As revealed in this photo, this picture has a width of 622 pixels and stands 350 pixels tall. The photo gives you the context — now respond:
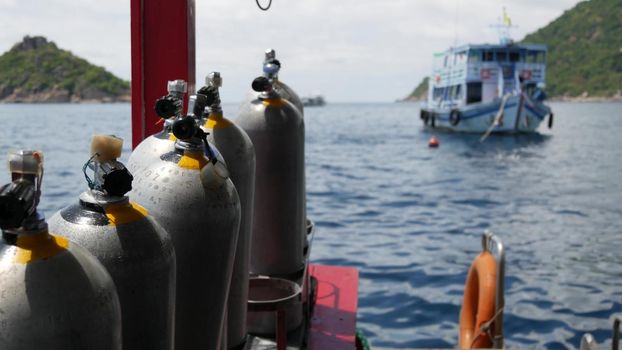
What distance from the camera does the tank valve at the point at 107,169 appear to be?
166 centimetres

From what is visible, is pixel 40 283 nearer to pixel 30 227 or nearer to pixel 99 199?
pixel 30 227

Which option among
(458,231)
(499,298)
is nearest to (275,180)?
(499,298)

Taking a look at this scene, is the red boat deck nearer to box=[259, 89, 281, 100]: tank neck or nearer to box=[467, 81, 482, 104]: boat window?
box=[259, 89, 281, 100]: tank neck

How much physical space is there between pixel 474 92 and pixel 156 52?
43.5 meters

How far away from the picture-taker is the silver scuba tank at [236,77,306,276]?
11.5 feet

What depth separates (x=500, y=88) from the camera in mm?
41969

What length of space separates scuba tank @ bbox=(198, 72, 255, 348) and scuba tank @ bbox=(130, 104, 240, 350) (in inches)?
20.3

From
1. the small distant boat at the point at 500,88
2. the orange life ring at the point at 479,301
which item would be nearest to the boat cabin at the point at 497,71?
Answer: the small distant boat at the point at 500,88

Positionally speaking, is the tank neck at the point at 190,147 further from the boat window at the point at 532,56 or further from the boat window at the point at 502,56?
the boat window at the point at 532,56

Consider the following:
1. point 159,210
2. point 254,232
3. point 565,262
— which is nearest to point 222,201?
point 159,210

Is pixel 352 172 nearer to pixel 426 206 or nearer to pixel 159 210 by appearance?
pixel 426 206

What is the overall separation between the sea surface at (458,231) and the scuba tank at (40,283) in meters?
0.44

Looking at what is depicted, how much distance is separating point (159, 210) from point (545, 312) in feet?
28.8

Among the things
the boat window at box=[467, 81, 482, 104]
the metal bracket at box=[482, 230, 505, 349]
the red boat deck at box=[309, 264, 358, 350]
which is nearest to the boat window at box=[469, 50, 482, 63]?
the boat window at box=[467, 81, 482, 104]
